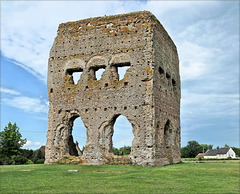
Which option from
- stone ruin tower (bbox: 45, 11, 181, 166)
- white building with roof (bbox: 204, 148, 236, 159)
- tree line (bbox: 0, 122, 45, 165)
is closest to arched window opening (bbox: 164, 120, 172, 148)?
stone ruin tower (bbox: 45, 11, 181, 166)

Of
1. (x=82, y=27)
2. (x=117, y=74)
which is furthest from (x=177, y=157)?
(x=82, y=27)

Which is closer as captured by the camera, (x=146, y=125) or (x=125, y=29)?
(x=146, y=125)

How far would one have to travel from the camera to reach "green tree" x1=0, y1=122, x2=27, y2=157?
2789cm

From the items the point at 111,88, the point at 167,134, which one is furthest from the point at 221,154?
the point at 111,88

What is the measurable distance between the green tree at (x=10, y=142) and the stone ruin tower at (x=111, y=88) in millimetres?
12983

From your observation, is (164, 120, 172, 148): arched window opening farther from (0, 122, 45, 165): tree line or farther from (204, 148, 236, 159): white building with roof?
(204, 148, 236, 159): white building with roof

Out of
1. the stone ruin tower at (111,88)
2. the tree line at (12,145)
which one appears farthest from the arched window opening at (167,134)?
the tree line at (12,145)

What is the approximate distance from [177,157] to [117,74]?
7075 millimetres

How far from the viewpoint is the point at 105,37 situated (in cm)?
1662

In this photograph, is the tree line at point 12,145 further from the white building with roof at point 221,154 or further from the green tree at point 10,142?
the white building with roof at point 221,154

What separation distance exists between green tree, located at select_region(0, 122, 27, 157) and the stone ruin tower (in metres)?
13.0

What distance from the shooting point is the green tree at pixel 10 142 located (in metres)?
27.9

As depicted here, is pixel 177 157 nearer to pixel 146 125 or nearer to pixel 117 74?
pixel 146 125

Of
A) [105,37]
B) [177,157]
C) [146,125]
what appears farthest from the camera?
[177,157]
